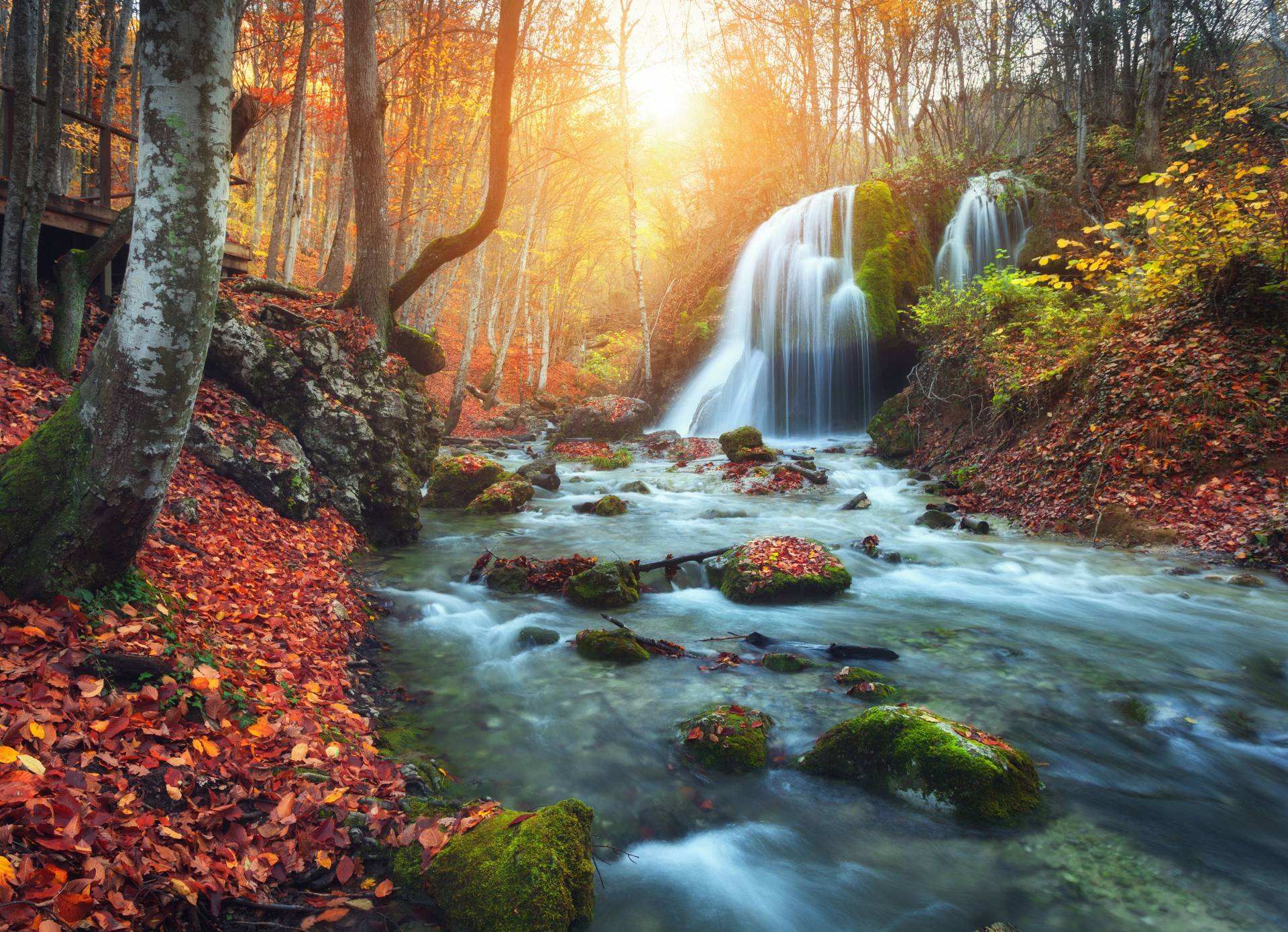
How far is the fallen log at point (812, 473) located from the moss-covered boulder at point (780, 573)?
17.8 ft

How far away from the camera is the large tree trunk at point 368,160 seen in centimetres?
923

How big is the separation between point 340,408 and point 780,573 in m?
6.03

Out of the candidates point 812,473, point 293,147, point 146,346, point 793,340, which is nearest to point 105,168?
point 146,346

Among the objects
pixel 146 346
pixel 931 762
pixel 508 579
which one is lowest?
pixel 508 579

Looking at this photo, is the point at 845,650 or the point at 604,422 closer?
the point at 845,650

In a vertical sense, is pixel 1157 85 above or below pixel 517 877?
above

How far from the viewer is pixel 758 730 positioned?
14.5 feet

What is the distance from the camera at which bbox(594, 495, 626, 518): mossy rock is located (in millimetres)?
11586

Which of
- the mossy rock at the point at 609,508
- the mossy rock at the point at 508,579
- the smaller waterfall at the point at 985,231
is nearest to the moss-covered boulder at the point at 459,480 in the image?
the mossy rock at the point at 609,508

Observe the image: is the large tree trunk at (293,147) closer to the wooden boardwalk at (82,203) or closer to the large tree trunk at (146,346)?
the wooden boardwalk at (82,203)

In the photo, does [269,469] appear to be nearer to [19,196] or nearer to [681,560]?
[19,196]

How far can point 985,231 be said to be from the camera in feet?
58.9

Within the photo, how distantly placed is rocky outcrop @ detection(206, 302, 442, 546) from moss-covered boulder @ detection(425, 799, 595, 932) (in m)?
6.20

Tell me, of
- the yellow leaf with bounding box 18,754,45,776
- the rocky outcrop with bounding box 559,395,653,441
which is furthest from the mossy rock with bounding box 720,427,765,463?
the yellow leaf with bounding box 18,754,45,776
